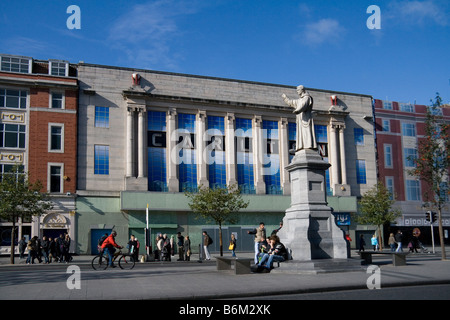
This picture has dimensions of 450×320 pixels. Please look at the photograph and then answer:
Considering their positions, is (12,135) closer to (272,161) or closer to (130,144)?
(130,144)

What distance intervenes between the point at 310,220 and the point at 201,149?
26665 millimetres

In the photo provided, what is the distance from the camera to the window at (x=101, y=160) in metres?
40.1

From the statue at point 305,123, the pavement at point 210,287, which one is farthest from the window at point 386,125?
the pavement at point 210,287

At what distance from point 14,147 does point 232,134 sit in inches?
738

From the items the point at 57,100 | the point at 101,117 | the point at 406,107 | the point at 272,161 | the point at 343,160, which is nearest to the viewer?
the point at 57,100

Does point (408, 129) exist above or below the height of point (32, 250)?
above

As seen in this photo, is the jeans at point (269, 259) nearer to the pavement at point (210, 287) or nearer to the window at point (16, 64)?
the pavement at point (210, 287)

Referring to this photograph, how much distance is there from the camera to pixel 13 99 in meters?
38.6

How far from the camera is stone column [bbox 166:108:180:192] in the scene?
41.4 m

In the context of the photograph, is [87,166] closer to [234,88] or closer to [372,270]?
[234,88]

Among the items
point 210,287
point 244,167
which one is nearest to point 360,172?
point 244,167

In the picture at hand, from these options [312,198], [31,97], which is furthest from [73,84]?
[312,198]

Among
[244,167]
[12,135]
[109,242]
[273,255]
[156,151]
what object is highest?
[12,135]

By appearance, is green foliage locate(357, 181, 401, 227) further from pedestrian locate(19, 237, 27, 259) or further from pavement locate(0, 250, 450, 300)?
pedestrian locate(19, 237, 27, 259)
